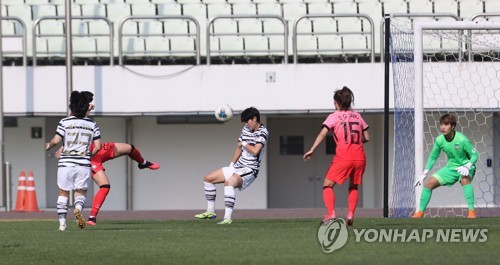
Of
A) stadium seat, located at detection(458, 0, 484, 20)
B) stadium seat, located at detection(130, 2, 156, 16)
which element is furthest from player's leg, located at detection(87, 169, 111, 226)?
stadium seat, located at detection(458, 0, 484, 20)

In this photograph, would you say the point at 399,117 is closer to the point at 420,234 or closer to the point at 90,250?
the point at 420,234

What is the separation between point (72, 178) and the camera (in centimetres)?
1534

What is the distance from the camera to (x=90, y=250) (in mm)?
12180

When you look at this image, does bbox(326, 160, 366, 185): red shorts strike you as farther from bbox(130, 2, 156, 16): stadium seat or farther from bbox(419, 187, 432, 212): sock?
bbox(130, 2, 156, 16): stadium seat

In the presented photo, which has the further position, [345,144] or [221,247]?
[345,144]

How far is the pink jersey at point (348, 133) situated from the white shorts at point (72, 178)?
293 centimetres

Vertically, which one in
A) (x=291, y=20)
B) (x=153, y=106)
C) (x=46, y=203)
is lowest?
(x=46, y=203)

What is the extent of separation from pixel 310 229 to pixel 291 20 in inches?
540

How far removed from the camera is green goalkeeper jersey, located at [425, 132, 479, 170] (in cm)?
1875

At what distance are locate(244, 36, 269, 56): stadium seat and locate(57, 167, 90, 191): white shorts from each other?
12186 mm

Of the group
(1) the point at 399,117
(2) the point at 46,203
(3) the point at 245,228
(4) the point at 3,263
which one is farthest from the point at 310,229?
(2) the point at 46,203

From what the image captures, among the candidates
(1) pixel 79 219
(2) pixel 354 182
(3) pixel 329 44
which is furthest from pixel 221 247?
(3) pixel 329 44

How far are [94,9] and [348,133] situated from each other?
14.3 m

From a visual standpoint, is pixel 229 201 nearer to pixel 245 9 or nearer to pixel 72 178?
pixel 72 178
